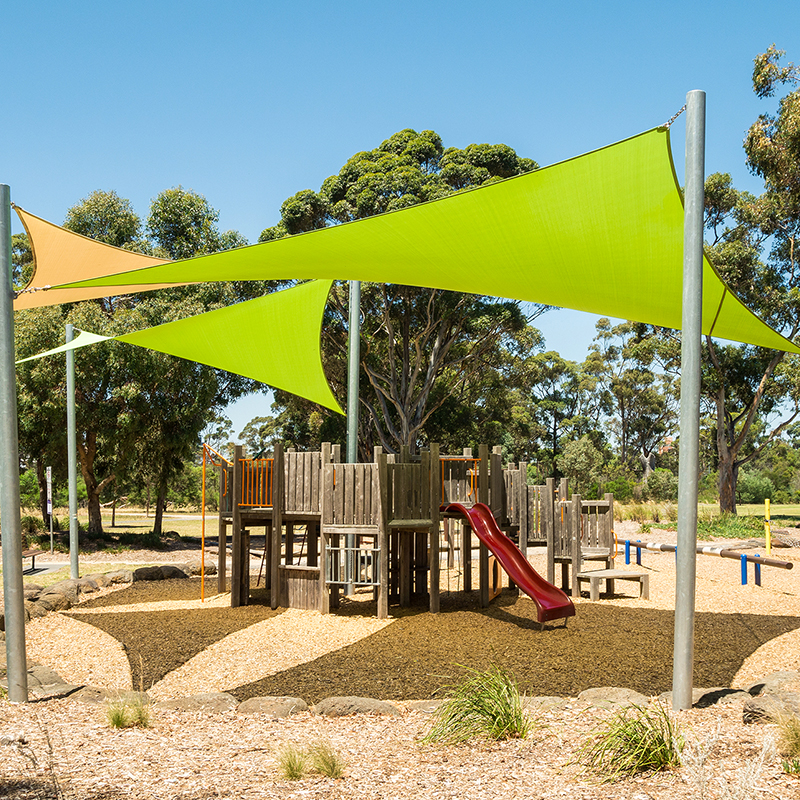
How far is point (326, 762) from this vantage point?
3.63m

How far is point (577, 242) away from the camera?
532cm

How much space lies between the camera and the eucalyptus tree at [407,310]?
23641mm

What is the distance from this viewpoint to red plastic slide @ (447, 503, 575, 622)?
795 cm

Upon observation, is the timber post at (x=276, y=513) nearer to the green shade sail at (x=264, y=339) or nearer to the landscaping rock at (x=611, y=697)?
the green shade sail at (x=264, y=339)

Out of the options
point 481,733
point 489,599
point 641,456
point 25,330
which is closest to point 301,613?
point 489,599

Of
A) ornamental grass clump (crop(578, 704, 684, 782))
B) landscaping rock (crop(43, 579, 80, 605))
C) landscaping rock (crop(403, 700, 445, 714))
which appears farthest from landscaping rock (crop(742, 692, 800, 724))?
landscaping rock (crop(43, 579, 80, 605))

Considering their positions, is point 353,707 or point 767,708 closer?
point 767,708

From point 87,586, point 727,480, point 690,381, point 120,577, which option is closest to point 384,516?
point 690,381

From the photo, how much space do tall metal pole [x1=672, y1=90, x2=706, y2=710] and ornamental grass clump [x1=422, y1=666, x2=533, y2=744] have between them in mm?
1149

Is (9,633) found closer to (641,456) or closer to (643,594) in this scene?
(643,594)

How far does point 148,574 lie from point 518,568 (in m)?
6.91

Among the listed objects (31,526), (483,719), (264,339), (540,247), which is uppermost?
(540,247)

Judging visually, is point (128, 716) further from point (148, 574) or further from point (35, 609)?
point (148, 574)

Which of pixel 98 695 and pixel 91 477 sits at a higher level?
pixel 91 477
